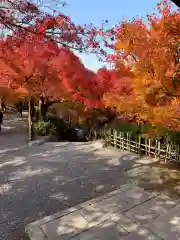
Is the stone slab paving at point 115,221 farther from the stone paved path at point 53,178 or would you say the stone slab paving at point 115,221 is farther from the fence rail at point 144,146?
the fence rail at point 144,146

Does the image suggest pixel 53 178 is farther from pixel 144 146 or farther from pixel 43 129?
pixel 43 129

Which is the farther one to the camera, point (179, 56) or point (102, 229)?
point (179, 56)

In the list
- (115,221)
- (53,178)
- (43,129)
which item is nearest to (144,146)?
(53,178)

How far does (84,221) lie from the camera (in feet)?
14.9

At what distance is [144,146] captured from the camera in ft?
31.5

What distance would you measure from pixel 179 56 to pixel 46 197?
17.4 ft

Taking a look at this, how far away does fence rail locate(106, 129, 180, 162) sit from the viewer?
8.32 metres

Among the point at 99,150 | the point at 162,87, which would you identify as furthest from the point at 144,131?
the point at 162,87

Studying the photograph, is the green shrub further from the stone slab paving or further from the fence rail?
the stone slab paving

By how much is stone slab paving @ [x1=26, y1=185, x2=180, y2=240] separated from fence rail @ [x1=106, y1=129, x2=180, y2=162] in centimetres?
306

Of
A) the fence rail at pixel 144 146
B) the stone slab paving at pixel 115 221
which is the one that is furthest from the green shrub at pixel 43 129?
the stone slab paving at pixel 115 221

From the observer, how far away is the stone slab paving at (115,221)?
4.07 m

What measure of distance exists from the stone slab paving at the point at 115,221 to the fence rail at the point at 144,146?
10.0 ft

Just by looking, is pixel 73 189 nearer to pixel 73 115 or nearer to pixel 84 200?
pixel 84 200
